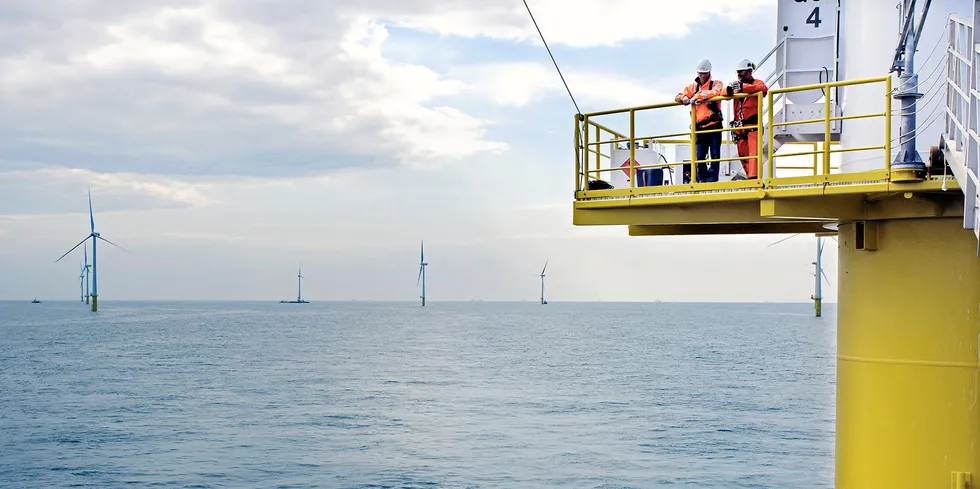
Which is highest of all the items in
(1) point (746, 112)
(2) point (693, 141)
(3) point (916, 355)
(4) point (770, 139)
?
(1) point (746, 112)

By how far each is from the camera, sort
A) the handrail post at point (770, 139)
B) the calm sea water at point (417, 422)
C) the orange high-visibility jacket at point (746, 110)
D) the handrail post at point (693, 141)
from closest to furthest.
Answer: the handrail post at point (770, 139)
the handrail post at point (693, 141)
the orange high-visibility jacket at point (746, 110)
the calm sea water at point (417, 422)

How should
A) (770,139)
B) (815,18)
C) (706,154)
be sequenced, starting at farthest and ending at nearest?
(706,154) → (815,18) → (770,139)

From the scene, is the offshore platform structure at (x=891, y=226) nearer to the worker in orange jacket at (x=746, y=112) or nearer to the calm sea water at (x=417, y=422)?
the worker in orange jacket at (x=746, y=112)

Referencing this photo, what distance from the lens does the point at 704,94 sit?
1196 cm

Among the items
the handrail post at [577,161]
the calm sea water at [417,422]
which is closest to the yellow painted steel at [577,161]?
the handrail post at [577,161]

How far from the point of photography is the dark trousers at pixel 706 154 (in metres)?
12.1

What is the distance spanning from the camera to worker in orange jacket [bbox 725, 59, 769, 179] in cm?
1131

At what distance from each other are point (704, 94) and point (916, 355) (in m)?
4.06

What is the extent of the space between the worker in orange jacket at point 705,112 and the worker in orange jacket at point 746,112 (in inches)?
9.6

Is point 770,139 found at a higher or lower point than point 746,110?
lower

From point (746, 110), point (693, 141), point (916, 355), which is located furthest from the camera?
point (746, 110)

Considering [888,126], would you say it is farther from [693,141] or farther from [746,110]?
[746,110]

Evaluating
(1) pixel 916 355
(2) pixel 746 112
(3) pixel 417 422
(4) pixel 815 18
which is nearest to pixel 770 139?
(2) pixel 746 112

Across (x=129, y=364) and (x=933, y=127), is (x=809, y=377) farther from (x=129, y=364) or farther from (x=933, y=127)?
(x=933, y=127)
